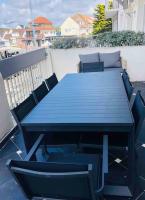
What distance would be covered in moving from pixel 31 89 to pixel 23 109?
218cm

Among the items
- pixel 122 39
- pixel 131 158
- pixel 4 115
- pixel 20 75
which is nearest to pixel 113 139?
pixel 131 158

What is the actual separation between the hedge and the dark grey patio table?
10.1 ft

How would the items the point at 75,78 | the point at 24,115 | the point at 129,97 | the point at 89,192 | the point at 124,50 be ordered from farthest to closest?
the point at 124,50 → the point at 75,78 → the point at 129,97 → the point at 24,115 → the point at 89,192

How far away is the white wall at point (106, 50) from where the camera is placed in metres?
4.99

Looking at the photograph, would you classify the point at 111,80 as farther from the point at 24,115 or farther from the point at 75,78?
the point at 24,115

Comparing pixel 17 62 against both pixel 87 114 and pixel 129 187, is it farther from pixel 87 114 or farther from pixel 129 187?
pixel 129 187

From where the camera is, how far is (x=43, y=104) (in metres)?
2.01

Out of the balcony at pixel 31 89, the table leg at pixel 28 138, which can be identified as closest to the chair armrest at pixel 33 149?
the table leg at pixel 28 138

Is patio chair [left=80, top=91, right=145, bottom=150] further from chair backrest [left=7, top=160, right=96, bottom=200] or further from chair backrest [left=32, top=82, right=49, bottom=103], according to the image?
chair backrest [left=7, top=160, right=96, bottom=200]

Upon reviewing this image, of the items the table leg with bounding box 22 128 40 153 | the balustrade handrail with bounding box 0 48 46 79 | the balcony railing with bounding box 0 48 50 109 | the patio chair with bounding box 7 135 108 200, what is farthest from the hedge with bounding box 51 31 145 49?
the patio chair with bounding box 7 135 108 200

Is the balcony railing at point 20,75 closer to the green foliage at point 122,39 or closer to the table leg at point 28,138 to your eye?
the table leg at point 28,138

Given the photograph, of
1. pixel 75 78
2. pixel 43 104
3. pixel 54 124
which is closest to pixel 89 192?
pixel 54 124

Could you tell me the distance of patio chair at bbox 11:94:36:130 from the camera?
1.64 metres

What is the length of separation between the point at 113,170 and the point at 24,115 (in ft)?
3.43
